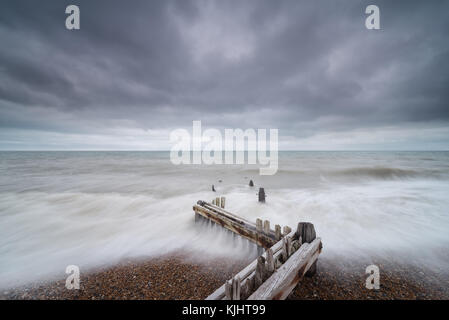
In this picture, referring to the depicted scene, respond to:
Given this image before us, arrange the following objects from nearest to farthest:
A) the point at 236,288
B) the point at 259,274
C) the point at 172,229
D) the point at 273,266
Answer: the point at 236,288 < the point at 259,274 < the point at 273,266 < the point at 172,229

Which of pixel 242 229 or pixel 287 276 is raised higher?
pixel 287 276

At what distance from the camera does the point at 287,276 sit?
2.94m

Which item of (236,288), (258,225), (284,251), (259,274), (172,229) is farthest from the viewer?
(172,229)

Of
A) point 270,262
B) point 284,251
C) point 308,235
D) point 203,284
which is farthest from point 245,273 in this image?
point 308,235

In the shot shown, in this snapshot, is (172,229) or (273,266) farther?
(172,229)

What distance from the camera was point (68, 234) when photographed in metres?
6.85

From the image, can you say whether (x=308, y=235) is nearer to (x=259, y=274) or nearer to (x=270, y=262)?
(x=270, y=262)

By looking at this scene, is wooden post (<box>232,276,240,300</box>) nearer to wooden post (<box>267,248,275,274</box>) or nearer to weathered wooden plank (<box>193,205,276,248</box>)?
wooden post (<box>267,248,275,274</box>)

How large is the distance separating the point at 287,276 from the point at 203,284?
2.16m

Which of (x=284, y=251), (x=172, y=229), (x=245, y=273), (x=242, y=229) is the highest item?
(x=284, y=251)

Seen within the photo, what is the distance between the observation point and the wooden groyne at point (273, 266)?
2613 millimetres

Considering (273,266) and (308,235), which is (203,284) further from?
(308,235)
